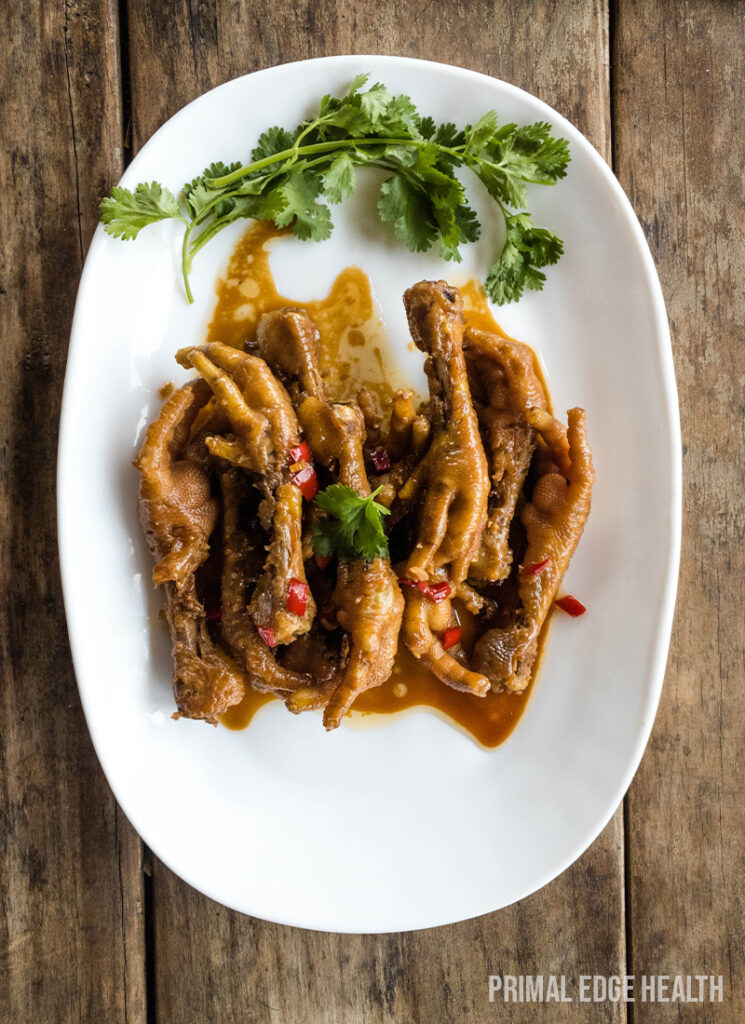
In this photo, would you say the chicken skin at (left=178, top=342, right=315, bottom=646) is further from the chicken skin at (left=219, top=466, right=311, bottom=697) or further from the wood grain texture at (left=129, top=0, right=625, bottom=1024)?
the wood grain texture at (left=129, top=0, right=625, bottom=1024)

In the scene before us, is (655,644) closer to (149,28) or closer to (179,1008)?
(179,1008)

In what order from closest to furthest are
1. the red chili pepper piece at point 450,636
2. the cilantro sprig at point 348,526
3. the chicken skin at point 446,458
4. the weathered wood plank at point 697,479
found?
the cilantro sprig at point 348,526 < the chicken skin at point 446,458 < the red chili pepper piece at point 450,636 < the weathered wood plank at point 697,479

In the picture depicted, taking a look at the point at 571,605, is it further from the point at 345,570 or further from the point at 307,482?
the point at 307,482

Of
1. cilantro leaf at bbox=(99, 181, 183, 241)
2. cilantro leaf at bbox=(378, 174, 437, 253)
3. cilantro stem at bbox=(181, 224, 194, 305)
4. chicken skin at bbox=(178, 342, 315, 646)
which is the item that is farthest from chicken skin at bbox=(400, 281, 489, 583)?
cilantro leaf at bbox=(99, 181, 183, 241)

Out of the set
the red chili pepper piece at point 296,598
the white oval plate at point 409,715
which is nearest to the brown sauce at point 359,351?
the white oval plate at point 409,715

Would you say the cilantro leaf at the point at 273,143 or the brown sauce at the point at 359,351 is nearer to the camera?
the cilantro leaf at the point at 273,143

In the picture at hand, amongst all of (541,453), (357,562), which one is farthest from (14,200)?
(541,453)

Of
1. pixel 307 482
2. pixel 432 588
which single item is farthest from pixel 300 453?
pixel 432 588

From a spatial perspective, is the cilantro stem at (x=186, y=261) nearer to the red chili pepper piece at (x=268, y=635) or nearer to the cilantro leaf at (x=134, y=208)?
the cilantro leaf at (x=134, y=208)
